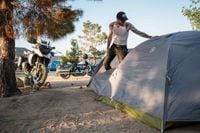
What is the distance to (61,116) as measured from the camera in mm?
6227

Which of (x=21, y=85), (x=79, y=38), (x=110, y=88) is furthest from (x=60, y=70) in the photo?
(x=79, y=38)

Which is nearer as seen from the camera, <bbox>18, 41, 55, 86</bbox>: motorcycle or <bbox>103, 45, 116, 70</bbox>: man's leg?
<bbox>103, 45, 116, 70</bbox>: man's leg

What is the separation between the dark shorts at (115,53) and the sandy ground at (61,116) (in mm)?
941

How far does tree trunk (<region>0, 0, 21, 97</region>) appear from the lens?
25.5 ft

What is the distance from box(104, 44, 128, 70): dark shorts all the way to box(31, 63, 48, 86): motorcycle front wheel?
6.85ft

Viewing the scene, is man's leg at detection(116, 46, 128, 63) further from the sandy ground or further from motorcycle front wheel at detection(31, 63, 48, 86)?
motorcycle front wheel at detection(31, 63, 48, 86)

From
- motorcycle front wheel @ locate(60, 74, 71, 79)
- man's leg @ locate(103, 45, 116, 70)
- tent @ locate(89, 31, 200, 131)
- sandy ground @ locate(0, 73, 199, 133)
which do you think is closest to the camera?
tent @ locate(89, 31, 200, 131)

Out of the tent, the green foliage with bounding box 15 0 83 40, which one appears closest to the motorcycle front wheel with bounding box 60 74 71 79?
the green foliage with bounding box 15 0 83 40

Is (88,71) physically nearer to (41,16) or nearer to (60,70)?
(60,70)

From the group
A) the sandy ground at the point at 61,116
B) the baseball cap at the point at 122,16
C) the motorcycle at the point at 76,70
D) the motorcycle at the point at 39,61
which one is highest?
the baseball cap at the point at 122,16

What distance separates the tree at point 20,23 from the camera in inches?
304

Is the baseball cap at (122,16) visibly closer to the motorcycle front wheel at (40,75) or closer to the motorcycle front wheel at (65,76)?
the motorcycle front wheel at (40,75)

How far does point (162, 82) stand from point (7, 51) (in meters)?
4.12

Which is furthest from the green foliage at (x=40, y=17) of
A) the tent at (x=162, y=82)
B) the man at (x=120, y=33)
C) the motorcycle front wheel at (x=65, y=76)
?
the motorcycle front wheel at (x=65, y=76)
